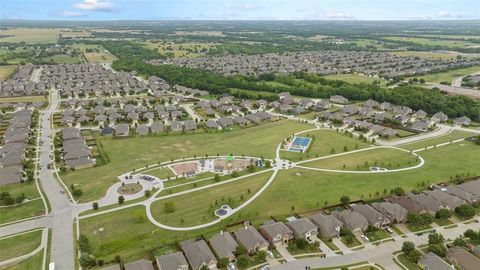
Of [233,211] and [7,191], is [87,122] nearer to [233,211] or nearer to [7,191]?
[7,191]

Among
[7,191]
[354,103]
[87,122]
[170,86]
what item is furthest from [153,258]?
[170,86]

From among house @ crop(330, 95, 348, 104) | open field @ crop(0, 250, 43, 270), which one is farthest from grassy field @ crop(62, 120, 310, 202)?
house @ crop(330, 95, 348, 104)

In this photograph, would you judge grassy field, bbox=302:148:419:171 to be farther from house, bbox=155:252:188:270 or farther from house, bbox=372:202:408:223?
house, bbox=155:252:188:270

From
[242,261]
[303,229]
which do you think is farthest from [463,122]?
[242,261]

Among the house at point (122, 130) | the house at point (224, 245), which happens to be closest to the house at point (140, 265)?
the house at point (224, 245)

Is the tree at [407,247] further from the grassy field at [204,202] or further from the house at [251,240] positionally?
the grassy field at [204,202]

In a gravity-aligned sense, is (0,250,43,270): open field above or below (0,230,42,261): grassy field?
below
